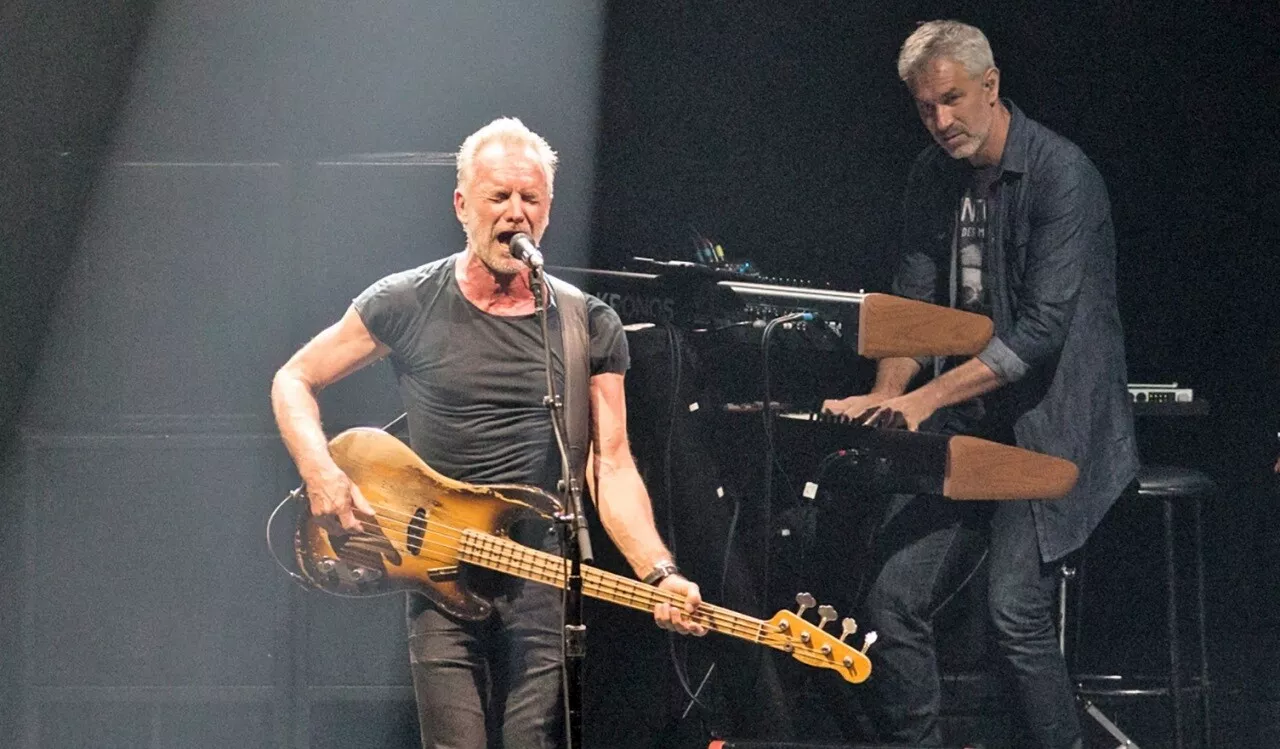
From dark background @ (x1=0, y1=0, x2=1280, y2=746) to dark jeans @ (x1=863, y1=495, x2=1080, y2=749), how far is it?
52cm

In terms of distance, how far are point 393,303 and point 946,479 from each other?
176 cm

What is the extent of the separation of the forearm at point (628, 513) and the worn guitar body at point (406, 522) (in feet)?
0.55

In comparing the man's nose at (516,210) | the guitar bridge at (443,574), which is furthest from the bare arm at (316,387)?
the man's nose at (516,210)

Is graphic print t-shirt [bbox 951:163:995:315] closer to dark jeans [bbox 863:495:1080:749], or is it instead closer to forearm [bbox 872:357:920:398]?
forearm [bbox 872:357:920:398]

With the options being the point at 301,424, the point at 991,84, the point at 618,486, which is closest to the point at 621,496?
the point at 618,486

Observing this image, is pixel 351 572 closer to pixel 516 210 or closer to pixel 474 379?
pixel 474 379

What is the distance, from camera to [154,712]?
15.5 ft

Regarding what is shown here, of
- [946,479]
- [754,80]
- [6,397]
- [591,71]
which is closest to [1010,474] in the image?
[946,479]

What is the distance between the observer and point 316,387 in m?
4.25

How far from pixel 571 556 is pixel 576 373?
75 centimetres

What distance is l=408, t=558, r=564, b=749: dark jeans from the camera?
3.75 meters

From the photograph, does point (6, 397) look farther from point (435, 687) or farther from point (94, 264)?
point (435, 687)

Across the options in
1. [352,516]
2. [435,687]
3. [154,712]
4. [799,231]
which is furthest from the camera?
[799,231]

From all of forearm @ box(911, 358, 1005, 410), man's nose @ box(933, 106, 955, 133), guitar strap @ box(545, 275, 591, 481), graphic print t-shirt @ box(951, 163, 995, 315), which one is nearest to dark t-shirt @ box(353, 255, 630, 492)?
guitar strap @ box(545, 275, 591, 481)
